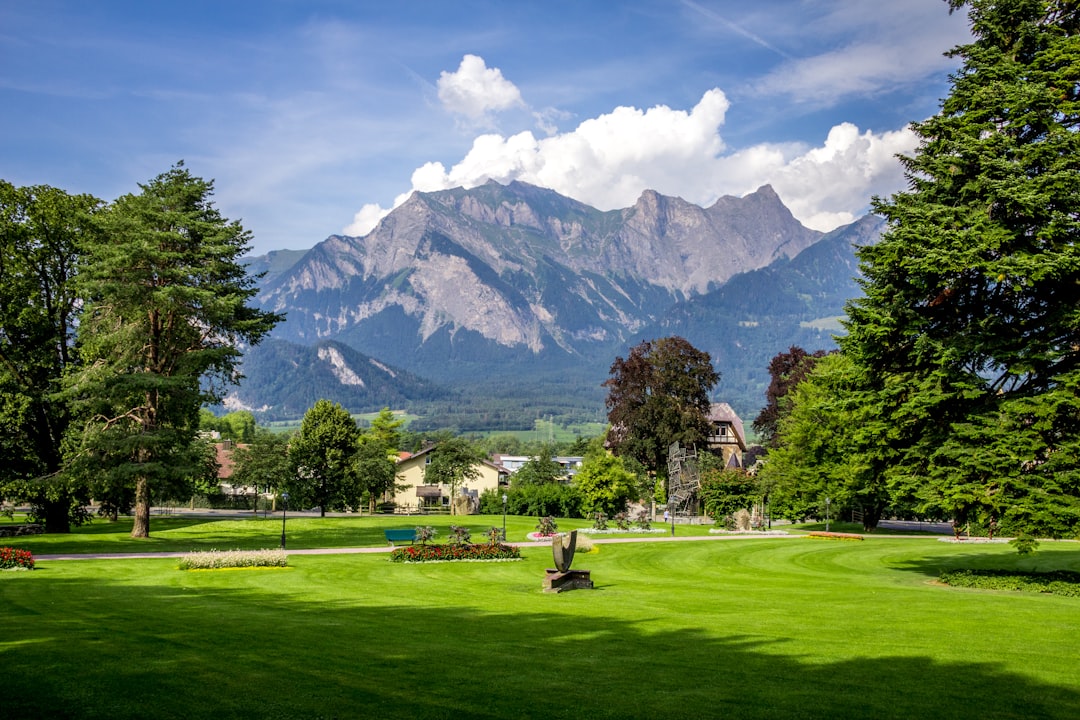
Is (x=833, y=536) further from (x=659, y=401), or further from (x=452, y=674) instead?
(x=452, y=674)

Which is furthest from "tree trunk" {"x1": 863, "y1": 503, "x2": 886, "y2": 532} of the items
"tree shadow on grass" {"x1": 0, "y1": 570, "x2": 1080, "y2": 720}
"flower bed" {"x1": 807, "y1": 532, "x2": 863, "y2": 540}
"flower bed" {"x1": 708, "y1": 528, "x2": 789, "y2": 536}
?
"tree shadow on grass" {"x1": 0, "y1": 570, "x2": 1080, "y2": 720}

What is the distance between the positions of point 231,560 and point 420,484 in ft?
261

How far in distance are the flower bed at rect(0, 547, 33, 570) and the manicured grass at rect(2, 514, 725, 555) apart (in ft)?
26.9

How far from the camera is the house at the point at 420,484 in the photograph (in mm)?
102300

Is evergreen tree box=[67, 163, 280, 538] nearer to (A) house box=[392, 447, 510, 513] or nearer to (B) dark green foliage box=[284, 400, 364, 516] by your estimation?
(B) dark green foliage box=[284, 400, 364, 516]

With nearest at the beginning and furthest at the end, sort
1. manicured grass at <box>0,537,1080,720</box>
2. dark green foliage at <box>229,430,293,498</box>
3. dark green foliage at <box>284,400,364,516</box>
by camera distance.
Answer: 1. manicured grass at <box>0,537,1080,720</box>
2. dark green foliage at <box>229,430,293,498</box>
3. dark green foliage at <box>284,400,364,516</box>

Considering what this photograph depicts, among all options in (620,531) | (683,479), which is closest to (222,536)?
(620,531)

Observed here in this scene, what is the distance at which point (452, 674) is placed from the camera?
1110 centimetres

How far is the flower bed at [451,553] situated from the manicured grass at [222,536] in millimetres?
9299

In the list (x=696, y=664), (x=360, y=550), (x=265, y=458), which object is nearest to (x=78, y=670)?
(x=696, y=664)

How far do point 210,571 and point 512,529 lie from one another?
30.3 meters

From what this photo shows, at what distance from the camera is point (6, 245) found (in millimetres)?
40281

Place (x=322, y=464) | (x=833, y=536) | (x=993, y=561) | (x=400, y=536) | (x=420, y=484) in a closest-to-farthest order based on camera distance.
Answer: (x=993, y=561) < (x=400, y=536) < (x=833, y=536) < (x=322, y=464) < (x=420, y=484)

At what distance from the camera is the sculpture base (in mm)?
23219
